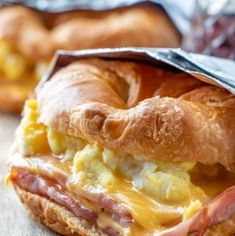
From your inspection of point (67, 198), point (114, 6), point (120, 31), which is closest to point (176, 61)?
point (67, 198)

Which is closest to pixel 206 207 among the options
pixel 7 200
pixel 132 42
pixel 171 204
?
pixel 171 204

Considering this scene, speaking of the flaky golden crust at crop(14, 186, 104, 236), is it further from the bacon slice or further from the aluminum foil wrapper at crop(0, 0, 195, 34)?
the aluminum foil wrapper at crop(0, 0, 195, 34)

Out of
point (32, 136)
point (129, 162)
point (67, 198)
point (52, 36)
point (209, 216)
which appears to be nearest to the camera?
point (209, 216)

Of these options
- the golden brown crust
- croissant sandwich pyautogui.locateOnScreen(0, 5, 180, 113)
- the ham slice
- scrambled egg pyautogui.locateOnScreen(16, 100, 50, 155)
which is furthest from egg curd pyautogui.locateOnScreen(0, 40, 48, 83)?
the golden brown crust

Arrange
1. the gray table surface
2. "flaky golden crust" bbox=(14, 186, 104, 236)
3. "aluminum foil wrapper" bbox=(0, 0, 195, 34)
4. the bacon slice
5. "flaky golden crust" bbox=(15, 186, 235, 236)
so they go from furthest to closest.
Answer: "aluminum foil wrapper" bbox=(0, 0, 195, 34) → the gray table surface → "flaky golden crust" bbox=(14, 186, 104, 236) → "flaky golden crust" bbox=(15, 186, 235, 236) → the bacon slice

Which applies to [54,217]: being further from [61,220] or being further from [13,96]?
Answer: [13,96]

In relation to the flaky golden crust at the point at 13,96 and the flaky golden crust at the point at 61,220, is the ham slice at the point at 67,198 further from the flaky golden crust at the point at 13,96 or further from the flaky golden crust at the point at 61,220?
the flaky golden crust at the point at 13,96
